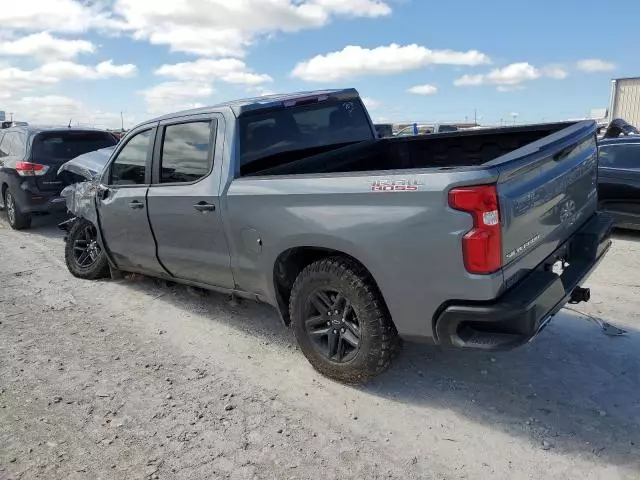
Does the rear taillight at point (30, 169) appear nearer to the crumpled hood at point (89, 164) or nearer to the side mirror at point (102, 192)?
the crumpled hood at point (89, 164)

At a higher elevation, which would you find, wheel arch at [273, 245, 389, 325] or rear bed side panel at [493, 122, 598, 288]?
rear bed side panel at [493, 122, 598, 288]

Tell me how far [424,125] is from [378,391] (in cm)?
2399

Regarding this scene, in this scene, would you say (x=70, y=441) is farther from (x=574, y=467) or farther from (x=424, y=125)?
(x=424, y=125)

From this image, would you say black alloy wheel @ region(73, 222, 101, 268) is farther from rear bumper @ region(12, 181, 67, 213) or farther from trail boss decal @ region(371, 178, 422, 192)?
trail boss decal @ region(371, 178, 422, 192)

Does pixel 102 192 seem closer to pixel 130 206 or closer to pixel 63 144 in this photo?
pixel 130 206

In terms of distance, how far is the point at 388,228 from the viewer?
9.64 ft

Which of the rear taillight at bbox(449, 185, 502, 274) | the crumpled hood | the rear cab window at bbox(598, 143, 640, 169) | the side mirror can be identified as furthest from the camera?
the rear cab window at bbox(598, 143, 640, 169)

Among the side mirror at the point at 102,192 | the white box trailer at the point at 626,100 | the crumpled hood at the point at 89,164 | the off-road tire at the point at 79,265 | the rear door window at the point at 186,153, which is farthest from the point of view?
the white box trailer at the point at 626,100

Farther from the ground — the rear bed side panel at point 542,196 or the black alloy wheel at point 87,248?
the rear bed side panel at point 542,196

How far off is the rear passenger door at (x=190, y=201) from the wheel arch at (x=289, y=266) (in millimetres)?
505

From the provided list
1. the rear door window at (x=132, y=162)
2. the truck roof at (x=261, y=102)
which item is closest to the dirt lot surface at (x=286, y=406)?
the rear door window at (x=132, y=162)

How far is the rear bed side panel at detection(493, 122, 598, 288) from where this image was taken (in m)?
2.76

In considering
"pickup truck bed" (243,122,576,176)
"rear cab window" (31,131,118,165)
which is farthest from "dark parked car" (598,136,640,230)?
"rear cab window" (31,131,118,165)

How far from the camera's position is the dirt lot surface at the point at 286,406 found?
2.80 meters
